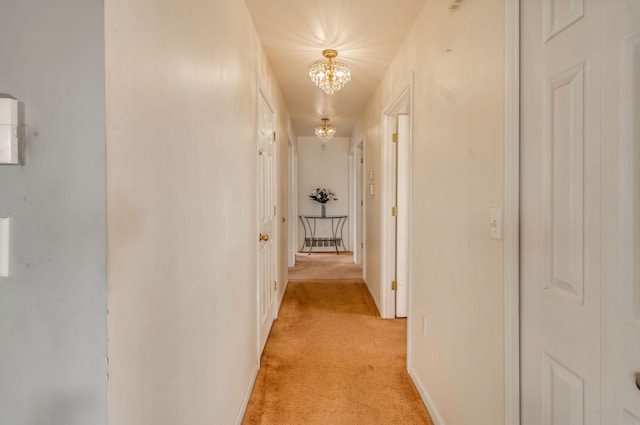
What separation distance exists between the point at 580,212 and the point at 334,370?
190cm

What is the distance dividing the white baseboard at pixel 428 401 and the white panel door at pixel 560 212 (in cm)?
76

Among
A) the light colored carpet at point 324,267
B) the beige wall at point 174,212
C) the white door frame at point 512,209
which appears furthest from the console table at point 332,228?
the white door frame at point 512,209

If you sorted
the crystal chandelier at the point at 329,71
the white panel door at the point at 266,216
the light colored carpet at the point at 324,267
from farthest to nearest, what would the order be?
the light colored carpet at the point at 324,267, the crystal chandelier at the point at 329,71, the white panel door at the point at 266,216

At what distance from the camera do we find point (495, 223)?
4.01 feet

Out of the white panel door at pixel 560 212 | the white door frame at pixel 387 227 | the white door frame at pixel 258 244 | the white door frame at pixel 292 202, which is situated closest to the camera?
the white panel door at pixel 560 212

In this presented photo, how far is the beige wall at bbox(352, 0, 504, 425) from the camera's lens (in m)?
1.25

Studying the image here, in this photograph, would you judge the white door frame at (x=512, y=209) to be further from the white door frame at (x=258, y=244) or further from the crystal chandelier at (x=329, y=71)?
the crystal chandelier at (x=329, y=71)

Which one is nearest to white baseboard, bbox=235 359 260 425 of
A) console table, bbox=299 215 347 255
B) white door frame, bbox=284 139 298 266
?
white door frame, bbox=284 139 298 266

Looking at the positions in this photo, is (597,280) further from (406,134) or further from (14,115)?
(406,134)

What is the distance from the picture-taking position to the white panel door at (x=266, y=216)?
2.46 metres

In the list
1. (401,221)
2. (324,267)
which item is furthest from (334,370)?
(324,267)

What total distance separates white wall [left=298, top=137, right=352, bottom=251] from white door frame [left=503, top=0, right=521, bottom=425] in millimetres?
5826

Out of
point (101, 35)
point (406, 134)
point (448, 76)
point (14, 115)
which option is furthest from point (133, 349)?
point (406, 134)

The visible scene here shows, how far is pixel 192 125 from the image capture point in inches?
44.8
